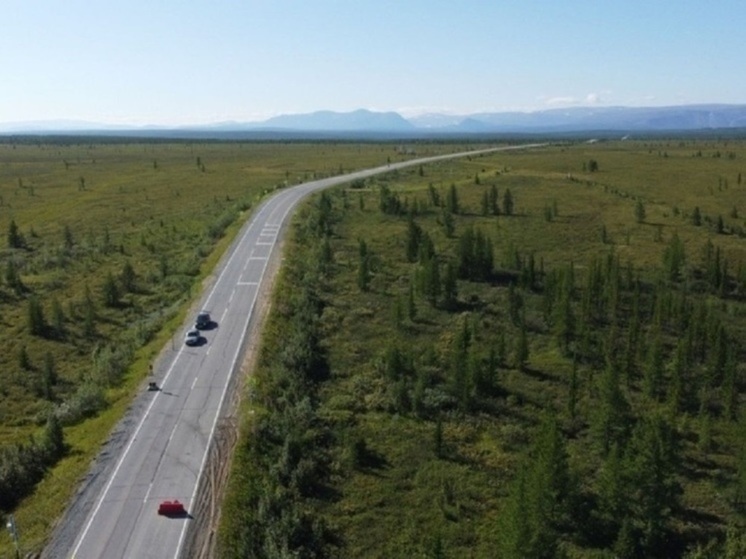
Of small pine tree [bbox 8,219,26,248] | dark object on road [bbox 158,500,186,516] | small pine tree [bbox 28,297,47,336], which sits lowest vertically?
dark object on road [bbox 158,500,186,516]

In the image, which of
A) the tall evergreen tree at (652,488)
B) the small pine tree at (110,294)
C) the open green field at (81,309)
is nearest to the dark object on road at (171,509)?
the open green field at (81,309)

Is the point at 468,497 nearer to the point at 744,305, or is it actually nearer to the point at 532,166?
the point at 744,305

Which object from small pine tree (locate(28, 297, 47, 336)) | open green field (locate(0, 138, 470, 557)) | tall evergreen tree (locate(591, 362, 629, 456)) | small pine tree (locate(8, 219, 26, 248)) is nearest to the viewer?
open green field (locate(0, 138, 470, 557))

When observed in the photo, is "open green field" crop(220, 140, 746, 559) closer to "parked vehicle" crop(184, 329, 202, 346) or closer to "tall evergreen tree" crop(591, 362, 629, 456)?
"tall evergreen tree" crop(591, 362, 629, 456)

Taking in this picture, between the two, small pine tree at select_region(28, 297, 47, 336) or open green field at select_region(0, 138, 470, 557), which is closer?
open green field at select_region(0, 138, 470, 557)

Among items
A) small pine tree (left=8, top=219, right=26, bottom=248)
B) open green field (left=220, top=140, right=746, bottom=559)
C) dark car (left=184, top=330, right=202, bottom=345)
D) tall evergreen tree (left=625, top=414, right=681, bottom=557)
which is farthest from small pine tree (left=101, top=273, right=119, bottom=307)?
tall evergreen tree (left=625, top=414, right=681, bottom=557)

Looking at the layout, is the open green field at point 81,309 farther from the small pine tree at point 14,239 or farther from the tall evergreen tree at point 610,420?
the tall evergreen tree at point 610,420
